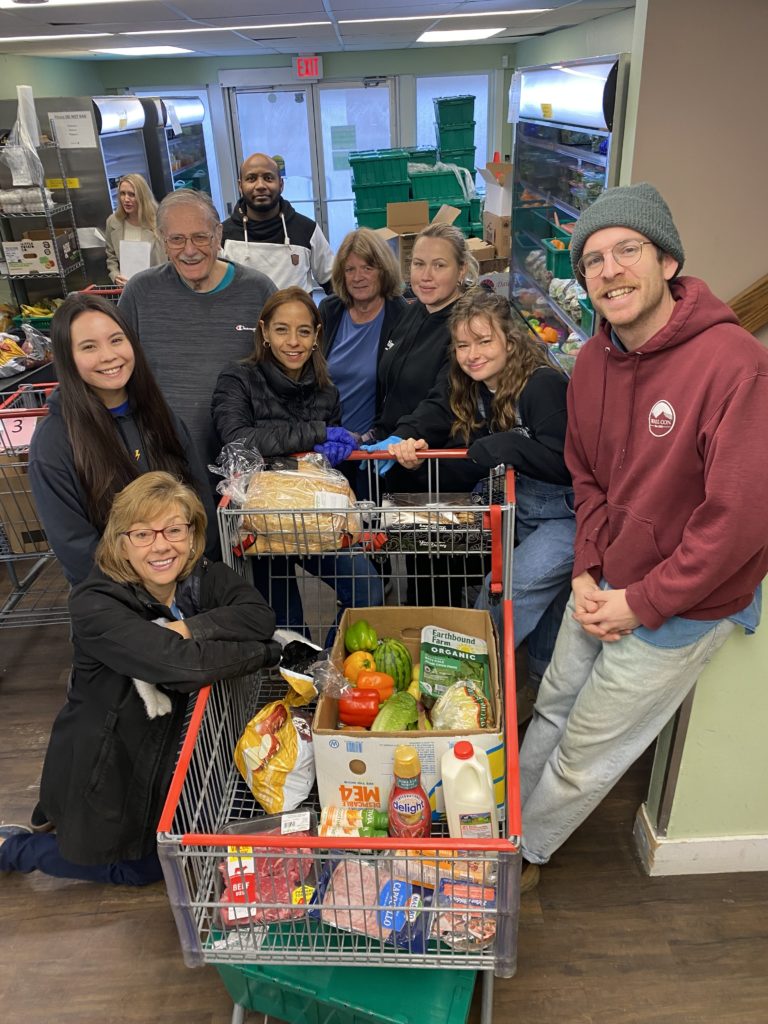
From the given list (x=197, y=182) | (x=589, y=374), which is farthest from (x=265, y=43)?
(x=589, y=374)

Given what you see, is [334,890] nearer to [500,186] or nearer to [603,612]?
[603,612]

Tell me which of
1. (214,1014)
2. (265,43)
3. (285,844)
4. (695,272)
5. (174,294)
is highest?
(265,43)

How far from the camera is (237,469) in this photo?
7.06ft

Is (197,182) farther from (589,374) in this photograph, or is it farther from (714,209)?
(589,374)

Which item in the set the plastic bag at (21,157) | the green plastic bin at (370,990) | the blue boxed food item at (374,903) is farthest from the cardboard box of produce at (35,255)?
the blue boxed food item at (374,903)

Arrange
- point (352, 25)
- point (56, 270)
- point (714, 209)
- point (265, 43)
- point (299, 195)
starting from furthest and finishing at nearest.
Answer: point (299, 195), point (265, 43), point (56, 270), point (352, 25), point (714, 209)

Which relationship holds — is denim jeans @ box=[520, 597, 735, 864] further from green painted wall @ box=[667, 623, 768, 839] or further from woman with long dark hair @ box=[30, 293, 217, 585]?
woman with long dark hair @ box=[30, 293, 217, 585]

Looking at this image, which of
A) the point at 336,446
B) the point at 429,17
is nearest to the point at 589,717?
the point at 336,446

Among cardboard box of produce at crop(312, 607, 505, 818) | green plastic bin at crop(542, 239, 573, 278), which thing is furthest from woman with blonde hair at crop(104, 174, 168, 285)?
cardboard box of produce at crop(312, 607, 505, 818)

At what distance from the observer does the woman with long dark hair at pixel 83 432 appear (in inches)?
83.3

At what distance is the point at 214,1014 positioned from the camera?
202cm

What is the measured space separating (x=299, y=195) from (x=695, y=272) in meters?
8.51

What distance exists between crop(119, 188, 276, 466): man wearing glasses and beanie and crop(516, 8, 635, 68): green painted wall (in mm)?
3727

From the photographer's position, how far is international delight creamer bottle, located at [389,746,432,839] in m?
1.57
